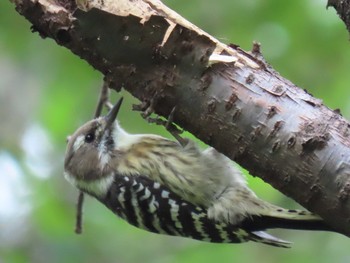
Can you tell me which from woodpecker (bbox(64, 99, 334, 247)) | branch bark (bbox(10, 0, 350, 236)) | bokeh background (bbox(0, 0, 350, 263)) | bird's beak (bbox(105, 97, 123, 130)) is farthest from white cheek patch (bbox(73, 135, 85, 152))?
branch bark (bbox(10, 0, 350, 236))

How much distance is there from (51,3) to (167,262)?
141 inches

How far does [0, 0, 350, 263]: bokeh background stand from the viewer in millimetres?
5473

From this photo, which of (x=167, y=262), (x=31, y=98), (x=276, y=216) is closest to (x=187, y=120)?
(x=276, y=216)

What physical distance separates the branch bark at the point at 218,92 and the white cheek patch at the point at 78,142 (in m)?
1.70

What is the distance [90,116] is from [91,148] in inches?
64.1

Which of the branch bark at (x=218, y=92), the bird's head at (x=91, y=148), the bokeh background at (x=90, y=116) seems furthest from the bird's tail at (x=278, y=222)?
the bokeh background at (x=90, y=116)

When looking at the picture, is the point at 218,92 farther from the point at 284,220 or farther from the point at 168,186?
the point at 168,186

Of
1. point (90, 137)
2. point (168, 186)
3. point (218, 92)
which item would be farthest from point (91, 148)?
point (218, 92)

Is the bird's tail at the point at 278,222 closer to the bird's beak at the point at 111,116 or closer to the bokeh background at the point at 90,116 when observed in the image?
the bird's beak at the point at 111,116

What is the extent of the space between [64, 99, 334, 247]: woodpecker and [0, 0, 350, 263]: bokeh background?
107cm

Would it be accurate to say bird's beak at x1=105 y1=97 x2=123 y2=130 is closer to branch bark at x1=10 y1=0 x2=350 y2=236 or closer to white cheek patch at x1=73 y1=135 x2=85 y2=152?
white cheek patch at x1=73 y1=135 x2=85 y2=152

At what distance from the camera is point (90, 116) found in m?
6.23

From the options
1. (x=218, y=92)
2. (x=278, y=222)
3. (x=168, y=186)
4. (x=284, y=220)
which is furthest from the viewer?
(x=168, y=186)

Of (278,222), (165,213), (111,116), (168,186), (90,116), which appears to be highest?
(278,222)
